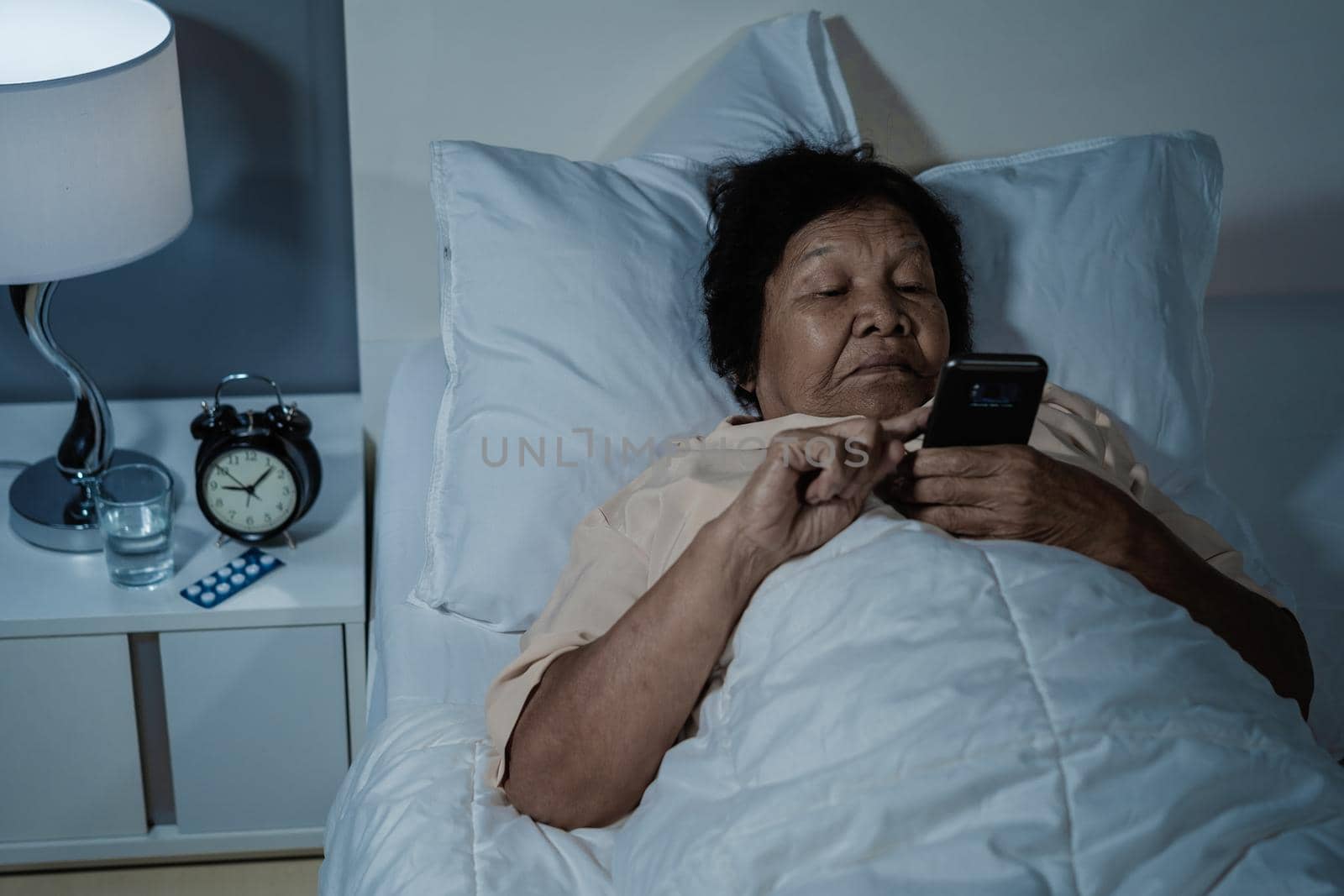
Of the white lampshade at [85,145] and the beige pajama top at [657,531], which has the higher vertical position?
Result: the white lampshade at [85,145]

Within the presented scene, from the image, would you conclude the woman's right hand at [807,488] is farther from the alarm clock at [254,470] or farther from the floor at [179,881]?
the floor at [179,881]

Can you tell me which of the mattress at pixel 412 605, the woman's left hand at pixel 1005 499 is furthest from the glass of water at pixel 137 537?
the woman's left hand at pixel 1005 499

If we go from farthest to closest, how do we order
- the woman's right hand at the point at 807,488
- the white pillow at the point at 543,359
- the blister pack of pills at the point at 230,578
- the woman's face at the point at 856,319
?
the blister pack of pills at the point at 230,578 < the white pillow at the point at 543,359 < the woman's face at the point at 856,319 < the woman's right hand at the point at 807,488

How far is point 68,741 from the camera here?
4.90 feet

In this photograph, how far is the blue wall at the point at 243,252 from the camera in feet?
5.24

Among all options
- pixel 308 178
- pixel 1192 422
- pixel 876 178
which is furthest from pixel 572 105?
pixel 1192 422

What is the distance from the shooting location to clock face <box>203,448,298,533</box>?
4.87 feet

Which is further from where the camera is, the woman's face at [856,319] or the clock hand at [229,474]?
the clock hand at [229,474]

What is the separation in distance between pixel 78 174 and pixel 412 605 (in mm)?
587

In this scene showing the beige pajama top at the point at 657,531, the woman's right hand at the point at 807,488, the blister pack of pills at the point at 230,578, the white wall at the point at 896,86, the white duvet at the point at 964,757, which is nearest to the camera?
the white duvet at the point at 964,757

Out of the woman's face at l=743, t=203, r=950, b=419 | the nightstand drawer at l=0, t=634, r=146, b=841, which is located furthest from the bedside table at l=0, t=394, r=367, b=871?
the woman's face at l=743, t=203, r=950, b=419

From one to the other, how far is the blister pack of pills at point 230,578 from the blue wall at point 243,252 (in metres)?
0.40

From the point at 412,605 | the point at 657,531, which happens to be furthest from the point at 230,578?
the point at 657,531

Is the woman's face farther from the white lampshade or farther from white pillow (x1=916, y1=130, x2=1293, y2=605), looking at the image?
the white lampshade
